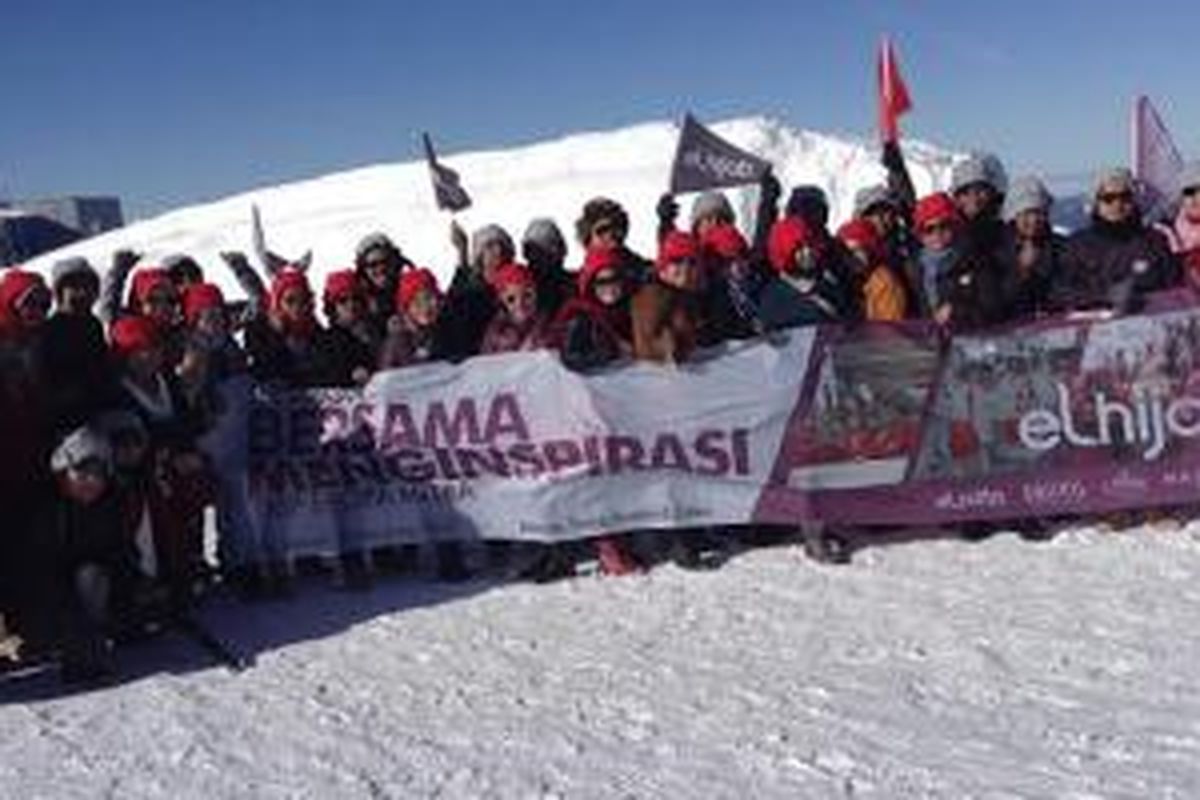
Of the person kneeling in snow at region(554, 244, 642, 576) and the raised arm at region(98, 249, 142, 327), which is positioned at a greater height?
the raised arm at region(98, 249, 142, 327)

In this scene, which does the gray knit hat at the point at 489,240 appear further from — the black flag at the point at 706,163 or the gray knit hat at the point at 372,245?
the black flag at the point at 706,163

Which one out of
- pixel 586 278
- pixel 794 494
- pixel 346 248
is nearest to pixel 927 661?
pixel 794 494

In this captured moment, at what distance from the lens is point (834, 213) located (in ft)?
78.9

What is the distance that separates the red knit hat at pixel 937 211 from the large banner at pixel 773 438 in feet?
2.02

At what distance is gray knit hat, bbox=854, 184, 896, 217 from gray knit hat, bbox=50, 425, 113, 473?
3.83 metres

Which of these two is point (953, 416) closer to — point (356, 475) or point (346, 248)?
point (356, 475)

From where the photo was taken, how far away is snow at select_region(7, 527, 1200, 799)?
520 centimetres

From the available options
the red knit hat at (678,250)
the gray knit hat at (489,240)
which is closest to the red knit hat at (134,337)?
the gray knit hat at (489,240)

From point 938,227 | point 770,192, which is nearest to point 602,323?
point 938,227

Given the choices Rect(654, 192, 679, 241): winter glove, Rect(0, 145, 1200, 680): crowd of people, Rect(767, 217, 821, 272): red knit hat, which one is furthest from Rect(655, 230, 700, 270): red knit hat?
Rect(654, 192, 679, 241): winter glove

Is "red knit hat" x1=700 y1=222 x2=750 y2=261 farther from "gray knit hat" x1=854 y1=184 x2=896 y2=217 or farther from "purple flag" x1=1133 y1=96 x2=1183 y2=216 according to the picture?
"purple flag" x1=1133 y1=96 x2=1183 y2=216

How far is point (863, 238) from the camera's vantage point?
8.20m

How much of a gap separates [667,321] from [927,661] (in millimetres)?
2230

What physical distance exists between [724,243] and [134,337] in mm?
2875
